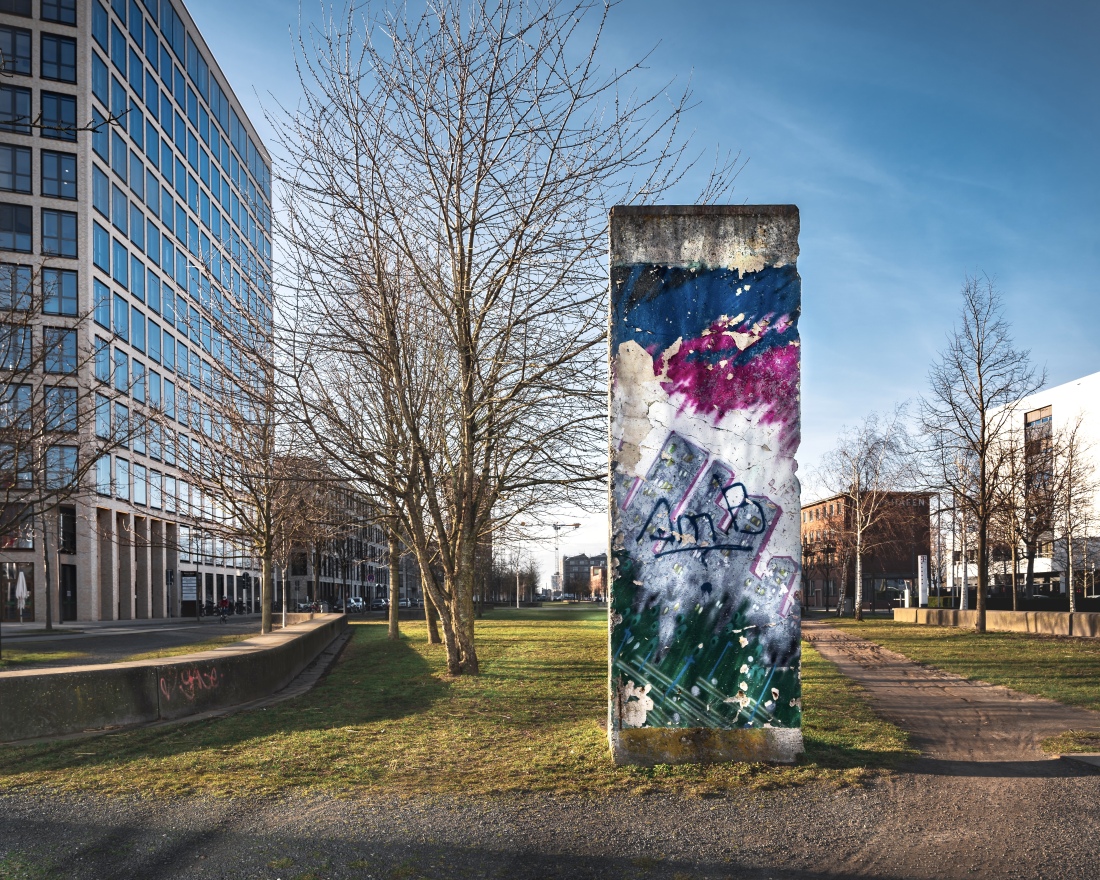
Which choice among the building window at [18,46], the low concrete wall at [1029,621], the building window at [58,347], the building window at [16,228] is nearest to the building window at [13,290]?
the building window at [58,347]

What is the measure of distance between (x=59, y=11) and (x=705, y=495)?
53177mm

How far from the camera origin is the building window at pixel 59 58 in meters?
→ 46.8

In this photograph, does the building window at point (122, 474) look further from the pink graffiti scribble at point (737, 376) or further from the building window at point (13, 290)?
the pink graffiti scribble at point (737, 376)

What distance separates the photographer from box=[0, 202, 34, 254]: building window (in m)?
46.0

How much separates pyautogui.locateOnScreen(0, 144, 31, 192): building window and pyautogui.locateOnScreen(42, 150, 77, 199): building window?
76cm

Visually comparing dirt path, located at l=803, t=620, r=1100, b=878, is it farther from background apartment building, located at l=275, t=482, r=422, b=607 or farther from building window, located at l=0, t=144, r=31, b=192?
building window, located at l=0, t=144, r=31, b=192

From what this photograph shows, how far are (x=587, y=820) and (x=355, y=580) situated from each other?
420 feet

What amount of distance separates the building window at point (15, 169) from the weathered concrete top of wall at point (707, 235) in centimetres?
4900

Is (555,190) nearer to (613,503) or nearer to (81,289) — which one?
(613,503)

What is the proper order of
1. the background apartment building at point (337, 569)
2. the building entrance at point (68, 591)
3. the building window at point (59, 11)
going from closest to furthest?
1. the background apartment building at point (337, 569)
2. the building window at point (59, 11)
3. the building entrance at point (68, 591)

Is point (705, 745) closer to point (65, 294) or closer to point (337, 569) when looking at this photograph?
point (65, 294)

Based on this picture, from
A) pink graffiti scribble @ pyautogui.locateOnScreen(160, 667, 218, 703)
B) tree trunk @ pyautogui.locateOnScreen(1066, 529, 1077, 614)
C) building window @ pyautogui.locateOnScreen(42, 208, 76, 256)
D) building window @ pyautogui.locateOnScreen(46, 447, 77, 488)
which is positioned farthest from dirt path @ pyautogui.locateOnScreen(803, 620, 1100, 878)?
building window @ pyautogui.locateOnScreen(42, 208, 76, 256)

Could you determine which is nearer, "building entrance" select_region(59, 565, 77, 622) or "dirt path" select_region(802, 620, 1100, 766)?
"dirt path" select_region(802, 620, 1100, 766)

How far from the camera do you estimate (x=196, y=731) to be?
368 inches
